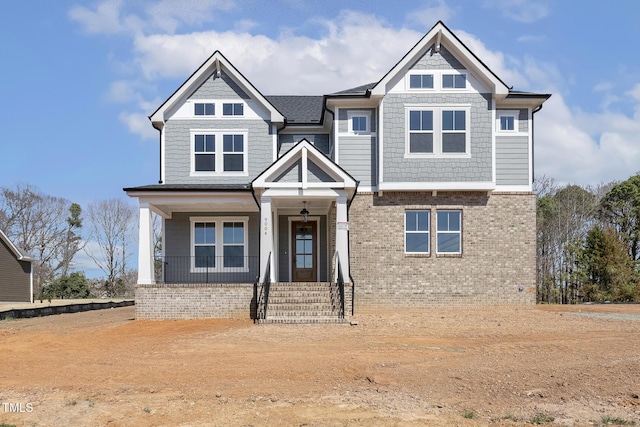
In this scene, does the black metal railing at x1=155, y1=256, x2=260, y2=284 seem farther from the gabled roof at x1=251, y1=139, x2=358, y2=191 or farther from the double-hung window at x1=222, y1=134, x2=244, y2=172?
the gabled roof at x1=251, y1=139, x2=358, y2=191

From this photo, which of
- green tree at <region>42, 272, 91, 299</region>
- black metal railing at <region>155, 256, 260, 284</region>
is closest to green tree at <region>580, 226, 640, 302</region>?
black metal railing at <region>155, 256, 260, 284</region>

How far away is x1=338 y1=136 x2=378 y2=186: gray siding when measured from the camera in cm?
2053

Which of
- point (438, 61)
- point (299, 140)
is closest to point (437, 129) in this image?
point (438, 61)

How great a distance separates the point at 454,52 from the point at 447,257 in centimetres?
672

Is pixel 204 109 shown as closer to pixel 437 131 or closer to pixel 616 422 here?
pixel 437 131

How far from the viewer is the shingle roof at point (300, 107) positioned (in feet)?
76.4

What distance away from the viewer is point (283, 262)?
22969 millimetres

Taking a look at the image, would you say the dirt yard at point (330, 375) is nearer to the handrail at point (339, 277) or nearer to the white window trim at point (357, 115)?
the handrail at point (339, 277)

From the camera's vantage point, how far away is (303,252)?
915 inches

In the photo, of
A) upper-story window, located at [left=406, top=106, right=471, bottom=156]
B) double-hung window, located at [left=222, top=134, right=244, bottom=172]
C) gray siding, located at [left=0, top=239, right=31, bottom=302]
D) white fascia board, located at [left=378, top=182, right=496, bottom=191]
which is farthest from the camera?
gray siding, located at [left=0, top=239, right=31, bottom=302]

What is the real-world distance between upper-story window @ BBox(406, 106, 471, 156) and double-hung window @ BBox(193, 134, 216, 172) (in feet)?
22.9

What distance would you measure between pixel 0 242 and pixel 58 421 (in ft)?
119

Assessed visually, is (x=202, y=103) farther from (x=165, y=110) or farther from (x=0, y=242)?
(x=0, y=242)

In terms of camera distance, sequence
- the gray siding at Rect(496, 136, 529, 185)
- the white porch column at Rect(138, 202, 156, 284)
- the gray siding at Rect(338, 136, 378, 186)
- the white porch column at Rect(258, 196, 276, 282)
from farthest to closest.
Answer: the gray siding at Rect(496, 136, 529, 185) → the gray siding at Rect(338, 136, 378, 186) → the white porch column at Rect(138, 202, 156, 284) → the white porch column at Rect(258, 196, 276, 282)
